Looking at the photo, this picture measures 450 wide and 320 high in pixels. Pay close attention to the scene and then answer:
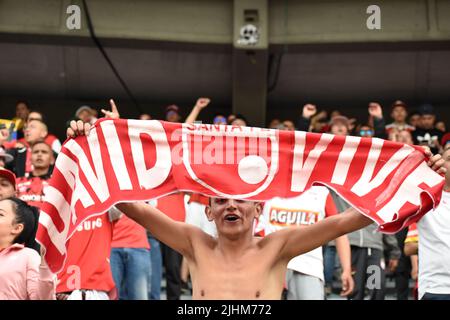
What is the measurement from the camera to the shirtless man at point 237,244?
12.0ft

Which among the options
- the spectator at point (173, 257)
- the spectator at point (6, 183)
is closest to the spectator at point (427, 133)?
the spectator at point (173, 257)

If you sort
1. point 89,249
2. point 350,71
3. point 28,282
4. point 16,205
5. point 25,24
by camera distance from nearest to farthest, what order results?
point 28,282
point 16,205
point 89,249
point 25,24
point 350,71

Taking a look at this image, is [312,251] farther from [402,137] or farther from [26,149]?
[26,149]

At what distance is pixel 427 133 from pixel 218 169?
6.14 metres

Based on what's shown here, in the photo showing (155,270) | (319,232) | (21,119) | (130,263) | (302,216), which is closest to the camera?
(319,232)

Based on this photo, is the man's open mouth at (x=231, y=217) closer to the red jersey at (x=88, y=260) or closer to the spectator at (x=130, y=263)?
the red jersey at (x=88, y=260)

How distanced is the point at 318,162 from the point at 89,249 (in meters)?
2.25

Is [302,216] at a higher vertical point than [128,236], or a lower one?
higher

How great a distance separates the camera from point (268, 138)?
3.79 m

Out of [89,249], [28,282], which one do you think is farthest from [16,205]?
[89,249]

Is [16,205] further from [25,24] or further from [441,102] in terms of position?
[441,102]

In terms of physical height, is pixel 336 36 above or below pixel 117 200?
above

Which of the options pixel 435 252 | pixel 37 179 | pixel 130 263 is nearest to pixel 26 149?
pixel 37 179

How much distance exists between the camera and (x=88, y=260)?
5.36 metres
